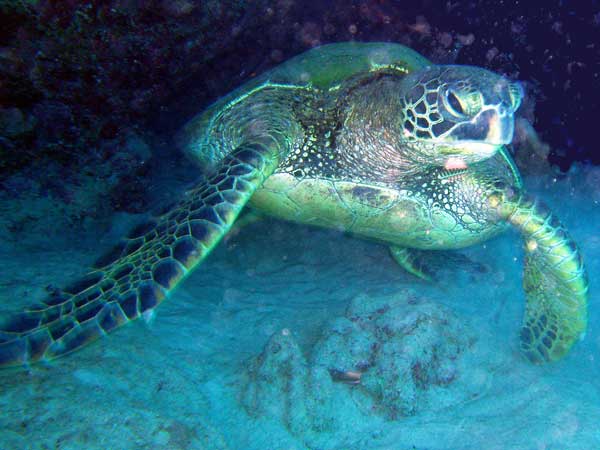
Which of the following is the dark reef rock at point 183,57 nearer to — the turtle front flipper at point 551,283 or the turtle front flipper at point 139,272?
the turtle front flipper at point 139,272

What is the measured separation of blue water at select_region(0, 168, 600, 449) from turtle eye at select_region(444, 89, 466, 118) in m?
1.41

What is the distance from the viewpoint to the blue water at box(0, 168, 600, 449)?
1733 millimetres

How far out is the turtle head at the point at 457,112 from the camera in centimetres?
258

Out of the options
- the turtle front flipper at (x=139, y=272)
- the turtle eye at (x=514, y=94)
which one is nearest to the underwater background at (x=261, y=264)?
the turtle front flipper at (x=139, y=272)

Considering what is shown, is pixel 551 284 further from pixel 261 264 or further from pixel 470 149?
pixel 261 264

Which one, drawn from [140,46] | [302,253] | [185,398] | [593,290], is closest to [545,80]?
[593,290]

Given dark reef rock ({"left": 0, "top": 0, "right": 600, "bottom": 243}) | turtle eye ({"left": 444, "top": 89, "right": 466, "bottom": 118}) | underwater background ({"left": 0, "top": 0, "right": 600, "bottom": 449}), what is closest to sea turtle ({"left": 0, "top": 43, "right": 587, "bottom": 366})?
turtle eye ({"left": 444, "top": 89, "right": 466, "bottom": 118})

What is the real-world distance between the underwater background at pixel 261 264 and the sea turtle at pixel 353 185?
29cm

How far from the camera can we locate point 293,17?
14.9 ft

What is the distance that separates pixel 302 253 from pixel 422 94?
2.41 m

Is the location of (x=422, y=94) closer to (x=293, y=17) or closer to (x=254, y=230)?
(x=293, y=17)

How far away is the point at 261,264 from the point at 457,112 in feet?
8.63

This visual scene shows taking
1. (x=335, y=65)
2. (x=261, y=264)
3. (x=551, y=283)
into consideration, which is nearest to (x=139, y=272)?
(x=261, y=264)

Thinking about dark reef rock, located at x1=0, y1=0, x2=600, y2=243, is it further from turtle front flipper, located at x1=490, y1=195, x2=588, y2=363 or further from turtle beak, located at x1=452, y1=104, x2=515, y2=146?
turtle front flipper, located at x1=490, y1=195, x2=588, y2=363
